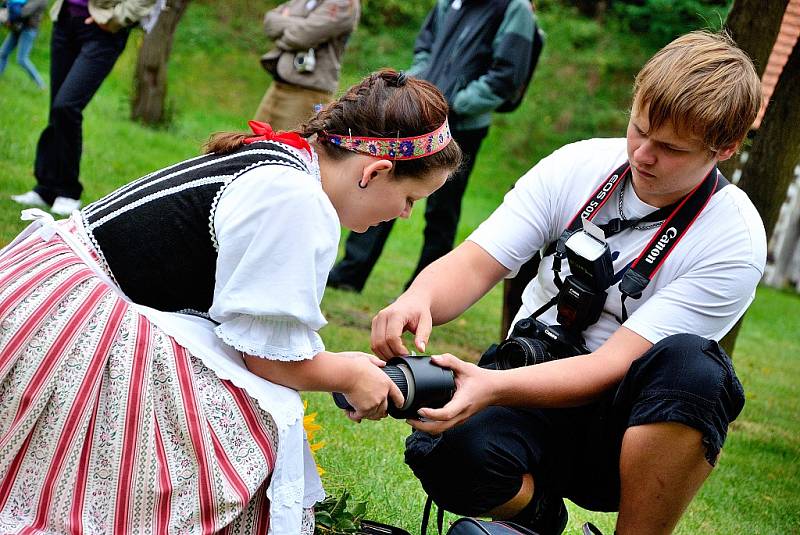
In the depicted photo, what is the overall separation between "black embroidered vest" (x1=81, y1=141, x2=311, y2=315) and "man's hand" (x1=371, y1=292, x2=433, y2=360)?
514 mm

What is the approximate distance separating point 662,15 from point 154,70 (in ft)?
37.8

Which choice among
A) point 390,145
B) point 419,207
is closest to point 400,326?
point 390,145

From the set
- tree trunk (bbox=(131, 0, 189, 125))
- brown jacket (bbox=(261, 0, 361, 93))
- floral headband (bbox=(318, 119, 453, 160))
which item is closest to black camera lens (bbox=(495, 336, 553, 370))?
floral headband (bbox=(318, 119, 453, 160))

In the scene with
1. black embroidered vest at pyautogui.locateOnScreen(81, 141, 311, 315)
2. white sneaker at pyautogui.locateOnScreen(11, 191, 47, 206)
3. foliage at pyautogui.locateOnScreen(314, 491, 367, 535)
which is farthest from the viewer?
white sneaker at pyautogui.locateOnScreen(11, 191, 47, 206)

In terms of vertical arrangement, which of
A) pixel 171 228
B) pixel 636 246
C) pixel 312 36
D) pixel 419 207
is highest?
pixel 171 228

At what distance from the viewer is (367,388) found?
7.44 ft

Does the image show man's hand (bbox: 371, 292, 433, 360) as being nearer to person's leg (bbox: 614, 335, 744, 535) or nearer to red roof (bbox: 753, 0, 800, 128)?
person's leg (bbox: 614, 335, 744, 535)

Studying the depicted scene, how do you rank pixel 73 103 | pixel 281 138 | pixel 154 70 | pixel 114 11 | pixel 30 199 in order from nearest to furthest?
1. pixel 281 138
2. pixel 114 11
3. pixel 73 103
4. pixel 30 199
5. pixel 154 70

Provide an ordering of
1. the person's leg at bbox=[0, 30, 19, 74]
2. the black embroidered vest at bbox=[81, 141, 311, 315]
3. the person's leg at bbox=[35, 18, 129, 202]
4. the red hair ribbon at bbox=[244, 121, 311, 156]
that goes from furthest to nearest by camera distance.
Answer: the person's leg at bbox=[0, 30, 19, 74]
the person's leg at bbox=[35, 18, 129, 202]
the red hair ribbon at bbox=[244, 121, 311, 156]
the black embroidered vest at bbox=[81, 141, 311, 315]

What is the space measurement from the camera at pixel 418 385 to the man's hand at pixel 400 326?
166 millimetres

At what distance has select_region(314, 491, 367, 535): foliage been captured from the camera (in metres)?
2.61

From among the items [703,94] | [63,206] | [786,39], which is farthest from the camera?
[786,39]

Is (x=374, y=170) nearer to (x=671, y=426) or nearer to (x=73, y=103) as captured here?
(x=671, y=426)

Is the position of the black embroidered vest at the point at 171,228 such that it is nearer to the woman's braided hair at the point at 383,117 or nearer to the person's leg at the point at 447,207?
the woman's braided hair at the point at 383,117
